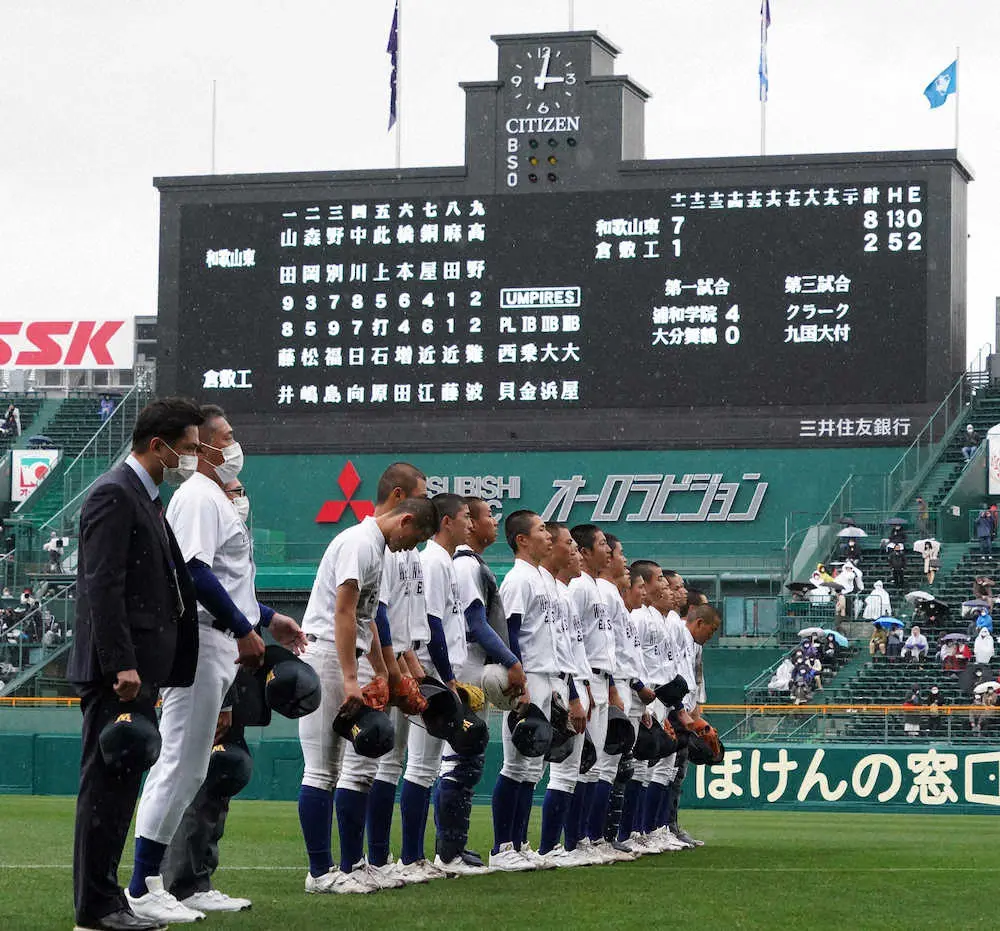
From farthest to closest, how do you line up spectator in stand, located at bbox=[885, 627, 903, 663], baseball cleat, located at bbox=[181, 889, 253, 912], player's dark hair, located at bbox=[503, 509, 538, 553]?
spectator in stand, located at bbox=[885, 627, 903, 663]
player's dark hair, located at bbox=[503, 509, 538, 553]
baseball cleat, located at bbox=[181, 889, 253, 912]

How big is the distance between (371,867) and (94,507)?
2.68 meters

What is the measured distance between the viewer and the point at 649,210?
26938 mm

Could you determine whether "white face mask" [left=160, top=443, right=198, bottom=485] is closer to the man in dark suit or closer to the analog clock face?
the man in dark suit

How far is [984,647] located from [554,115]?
30.0ft

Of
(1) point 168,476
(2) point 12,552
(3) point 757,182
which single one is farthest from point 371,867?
(2) point 12,552

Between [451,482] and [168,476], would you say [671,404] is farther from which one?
[168,476]

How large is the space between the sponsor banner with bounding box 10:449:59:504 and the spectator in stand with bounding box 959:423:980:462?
1544 centimetres

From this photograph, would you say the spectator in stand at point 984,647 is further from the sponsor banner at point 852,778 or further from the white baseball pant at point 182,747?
the white baseball pant at point 182,747

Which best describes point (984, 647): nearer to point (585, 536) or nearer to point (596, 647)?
point (585, 536)

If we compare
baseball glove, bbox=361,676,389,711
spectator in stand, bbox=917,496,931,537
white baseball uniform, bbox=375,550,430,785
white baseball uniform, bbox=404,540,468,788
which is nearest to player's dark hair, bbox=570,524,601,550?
white baseball uniform, bbox=404,540,468,788

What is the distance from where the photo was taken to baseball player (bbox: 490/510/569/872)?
9.77 meters

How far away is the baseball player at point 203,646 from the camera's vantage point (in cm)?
687

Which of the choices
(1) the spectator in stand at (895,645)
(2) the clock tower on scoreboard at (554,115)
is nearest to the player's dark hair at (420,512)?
(1) the spectator in stand at (895,645)

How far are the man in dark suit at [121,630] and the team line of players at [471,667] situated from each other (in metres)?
1.35
